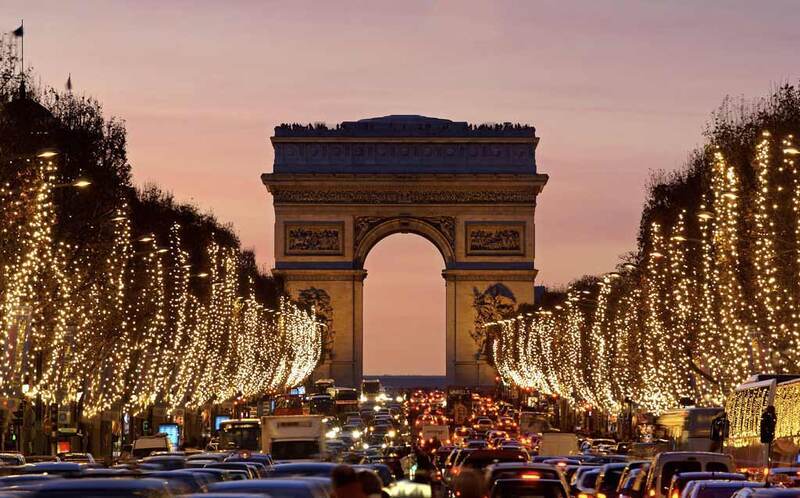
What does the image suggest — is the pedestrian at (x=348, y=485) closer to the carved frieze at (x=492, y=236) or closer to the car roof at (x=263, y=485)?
the car roof at (x=263, y=485)

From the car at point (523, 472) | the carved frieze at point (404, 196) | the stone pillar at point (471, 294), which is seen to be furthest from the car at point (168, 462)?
the stone pillar at point (471, 294)

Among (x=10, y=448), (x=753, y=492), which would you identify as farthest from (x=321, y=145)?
(x=753, y=492)

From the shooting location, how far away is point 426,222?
157m

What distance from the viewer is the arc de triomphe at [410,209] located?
157 metres

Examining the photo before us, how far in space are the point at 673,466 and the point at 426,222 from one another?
399ft

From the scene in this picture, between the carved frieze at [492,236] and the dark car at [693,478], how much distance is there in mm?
123838

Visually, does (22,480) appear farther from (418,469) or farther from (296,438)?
(296,438)

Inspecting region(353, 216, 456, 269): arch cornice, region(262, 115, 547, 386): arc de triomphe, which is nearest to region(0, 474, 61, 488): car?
region(262, 115, 547, 386): arc de triomphe

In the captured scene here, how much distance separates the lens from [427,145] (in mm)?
158375

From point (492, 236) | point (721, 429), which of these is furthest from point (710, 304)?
point (492, 236)

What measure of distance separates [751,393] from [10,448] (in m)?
31.3

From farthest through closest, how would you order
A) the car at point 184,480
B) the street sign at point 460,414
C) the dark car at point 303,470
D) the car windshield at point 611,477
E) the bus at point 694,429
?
1. the street sign at point 460,414
2. the bus at point 694,429
3. the car windshield at point 611,477
4. the dark car at point 303,470
5. the car at point 184,480

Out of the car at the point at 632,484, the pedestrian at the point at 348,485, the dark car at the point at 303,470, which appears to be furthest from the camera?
the car at the point at 632,484

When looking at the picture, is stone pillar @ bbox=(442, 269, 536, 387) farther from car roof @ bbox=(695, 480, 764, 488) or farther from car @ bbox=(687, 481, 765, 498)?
car @ bbox=(687, 481, 765, 498)
